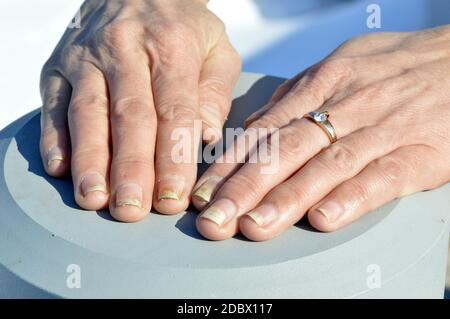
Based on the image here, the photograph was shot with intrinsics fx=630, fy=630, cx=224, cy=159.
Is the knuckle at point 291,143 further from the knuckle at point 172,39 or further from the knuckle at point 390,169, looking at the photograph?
the knuckle at point 172,39

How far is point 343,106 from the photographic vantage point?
0.92 m

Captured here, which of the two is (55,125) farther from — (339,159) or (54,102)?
(339,159)

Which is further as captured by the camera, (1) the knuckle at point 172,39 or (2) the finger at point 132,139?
(1) the knuckle at point 172,39

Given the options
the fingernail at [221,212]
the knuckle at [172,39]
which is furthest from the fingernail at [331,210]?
the knuckle at [172,39]

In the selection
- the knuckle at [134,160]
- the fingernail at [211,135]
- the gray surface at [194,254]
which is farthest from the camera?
the fingernail at [211,135]

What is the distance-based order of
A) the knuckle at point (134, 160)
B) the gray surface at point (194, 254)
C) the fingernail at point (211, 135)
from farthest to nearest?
1. the fingernail at point (211, 135)
2. the knuckle at point (134, 160)
3. the gray surface at point (194, 254)

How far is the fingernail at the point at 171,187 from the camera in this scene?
0.80 m

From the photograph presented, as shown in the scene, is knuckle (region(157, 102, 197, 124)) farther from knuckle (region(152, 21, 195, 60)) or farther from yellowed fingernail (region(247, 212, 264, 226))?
yellowed fingernail (region(247, 212, 264, 226))

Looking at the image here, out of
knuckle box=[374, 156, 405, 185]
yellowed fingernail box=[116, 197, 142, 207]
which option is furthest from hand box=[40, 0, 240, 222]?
knuckle box=[374, 156, 405, 185]

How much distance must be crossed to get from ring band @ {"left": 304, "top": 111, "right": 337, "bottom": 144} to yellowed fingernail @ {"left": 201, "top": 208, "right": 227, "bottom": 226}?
0.69 feet

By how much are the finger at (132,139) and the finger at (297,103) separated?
0.25 feet

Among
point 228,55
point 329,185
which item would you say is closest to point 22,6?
point 228,55

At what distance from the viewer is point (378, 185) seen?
32.3 inches

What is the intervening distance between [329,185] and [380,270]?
0.42ft
